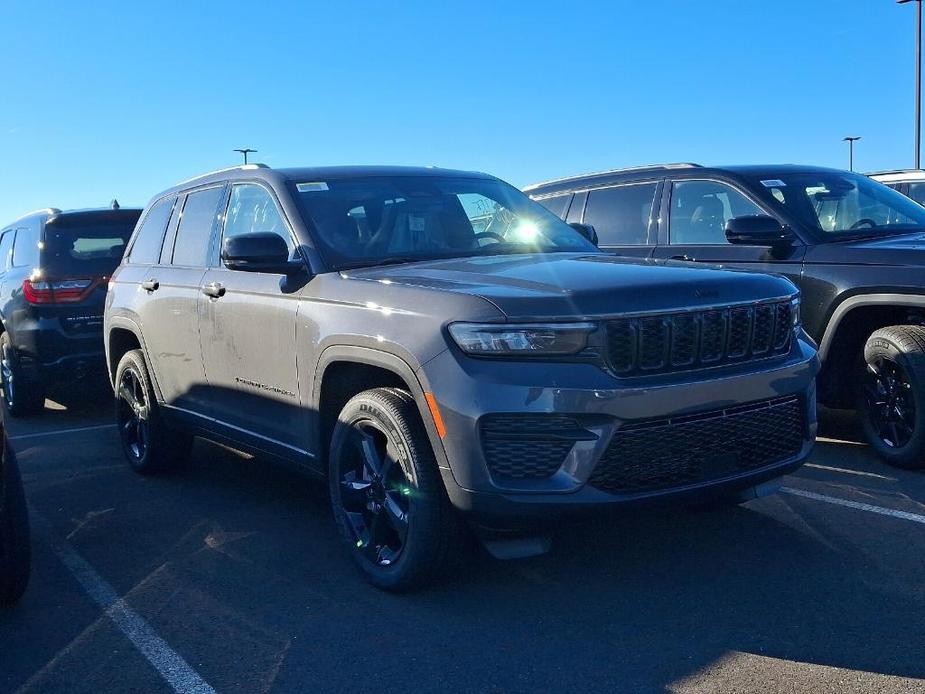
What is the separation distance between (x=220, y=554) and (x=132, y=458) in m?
2.00

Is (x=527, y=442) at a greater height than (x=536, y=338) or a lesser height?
lesser

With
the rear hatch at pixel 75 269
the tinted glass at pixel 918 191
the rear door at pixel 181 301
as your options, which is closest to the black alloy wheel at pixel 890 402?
the rear door at pixel 181 301

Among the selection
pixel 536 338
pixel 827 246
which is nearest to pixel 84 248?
pixel 827 246

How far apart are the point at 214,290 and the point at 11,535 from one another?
67.2 inches

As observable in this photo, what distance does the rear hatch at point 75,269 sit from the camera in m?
8.42

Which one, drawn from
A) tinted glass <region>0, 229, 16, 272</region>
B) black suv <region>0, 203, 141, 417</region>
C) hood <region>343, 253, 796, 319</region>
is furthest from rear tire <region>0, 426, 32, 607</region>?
tinted glass <region>0, 229, 16, 272</region>

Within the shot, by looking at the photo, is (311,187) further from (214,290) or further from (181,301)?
(181,301)

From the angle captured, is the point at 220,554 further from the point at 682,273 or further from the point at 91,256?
the point at 91,256

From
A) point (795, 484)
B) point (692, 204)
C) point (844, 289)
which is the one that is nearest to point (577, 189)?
point (692, 204)

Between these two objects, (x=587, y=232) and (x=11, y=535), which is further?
(x=587, y=232)

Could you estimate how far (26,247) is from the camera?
895cm

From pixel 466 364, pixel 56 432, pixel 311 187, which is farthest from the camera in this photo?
pixel 56 432

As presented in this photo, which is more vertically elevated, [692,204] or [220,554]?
[692,204]

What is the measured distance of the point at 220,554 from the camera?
4.61m
